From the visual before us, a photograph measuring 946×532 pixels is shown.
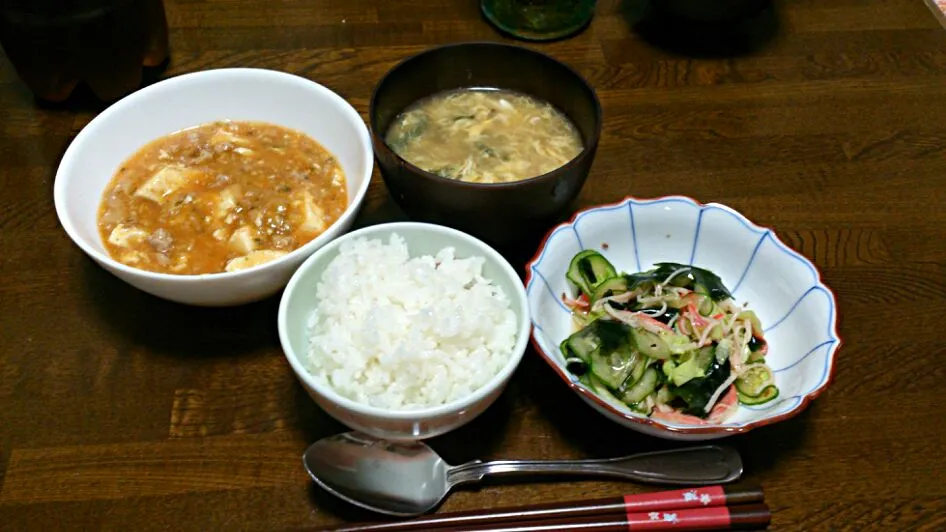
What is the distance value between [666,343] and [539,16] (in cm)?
154

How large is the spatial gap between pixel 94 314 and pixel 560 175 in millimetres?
1111

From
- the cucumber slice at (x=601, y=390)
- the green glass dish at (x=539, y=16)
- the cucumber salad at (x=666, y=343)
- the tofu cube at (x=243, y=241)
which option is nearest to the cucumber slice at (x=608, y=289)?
the cucumber salad at (x=666, y=343)

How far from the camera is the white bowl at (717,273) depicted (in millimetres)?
1411

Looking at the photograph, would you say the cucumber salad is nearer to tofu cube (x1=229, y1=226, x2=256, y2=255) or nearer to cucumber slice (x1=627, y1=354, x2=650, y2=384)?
cucumber slice (x1=627, y1=354, x2=650, y2=384)

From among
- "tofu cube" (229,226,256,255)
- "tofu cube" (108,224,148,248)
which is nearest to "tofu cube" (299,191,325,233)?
"tofu cube" (229,226,256,255)

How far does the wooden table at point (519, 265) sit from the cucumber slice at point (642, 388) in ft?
0.31

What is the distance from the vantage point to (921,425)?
5.17 feet

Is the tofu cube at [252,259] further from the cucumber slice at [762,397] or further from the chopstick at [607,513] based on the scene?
the cucumber slice at [762,397]

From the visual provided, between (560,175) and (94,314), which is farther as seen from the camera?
(94,314)

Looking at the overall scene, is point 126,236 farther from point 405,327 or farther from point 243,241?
point 405,327

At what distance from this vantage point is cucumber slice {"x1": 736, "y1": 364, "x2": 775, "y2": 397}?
1.53m

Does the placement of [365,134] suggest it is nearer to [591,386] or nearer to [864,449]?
[591,386]

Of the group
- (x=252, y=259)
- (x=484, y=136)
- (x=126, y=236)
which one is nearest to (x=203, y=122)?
(x=126, y=236)

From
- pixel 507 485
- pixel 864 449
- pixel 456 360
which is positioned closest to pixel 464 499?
pixel 507 485
